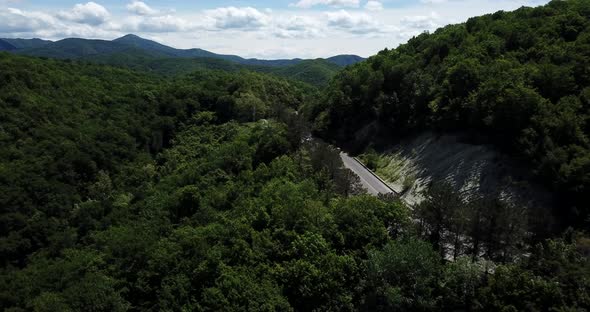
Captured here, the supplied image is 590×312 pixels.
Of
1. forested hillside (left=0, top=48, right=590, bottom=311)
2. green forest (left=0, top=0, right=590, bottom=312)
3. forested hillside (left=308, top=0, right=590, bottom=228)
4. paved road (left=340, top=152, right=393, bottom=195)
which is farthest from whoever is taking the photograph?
paved road (left=340, top=152, right=393, bottom=195)

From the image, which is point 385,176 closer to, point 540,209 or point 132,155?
point 540,209

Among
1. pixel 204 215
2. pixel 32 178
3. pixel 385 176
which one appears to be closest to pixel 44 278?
pixel 204 215

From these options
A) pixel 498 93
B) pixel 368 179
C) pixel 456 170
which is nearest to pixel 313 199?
pixel 368 179

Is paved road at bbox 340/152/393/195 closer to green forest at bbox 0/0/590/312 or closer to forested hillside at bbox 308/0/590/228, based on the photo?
green forest at bbox 0/0/590/312

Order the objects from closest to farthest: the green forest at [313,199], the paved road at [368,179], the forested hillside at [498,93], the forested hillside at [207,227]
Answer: the forested hillside at [207,227] < the green forest at [313,199] < the forested hillside at [498,93] < the paved road at [368,179]

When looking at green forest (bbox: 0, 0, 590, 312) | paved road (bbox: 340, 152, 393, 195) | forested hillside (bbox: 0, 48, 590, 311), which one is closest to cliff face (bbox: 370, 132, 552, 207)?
paved road (bbox: 340, 152, 393, 195)

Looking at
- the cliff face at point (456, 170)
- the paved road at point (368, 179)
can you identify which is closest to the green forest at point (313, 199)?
the cliff face at point (456, 170)

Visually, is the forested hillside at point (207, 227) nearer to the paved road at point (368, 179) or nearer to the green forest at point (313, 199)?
the green forest at point (313, 199)
